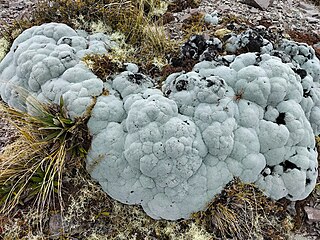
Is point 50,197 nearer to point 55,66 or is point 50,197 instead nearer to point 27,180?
point 27,180

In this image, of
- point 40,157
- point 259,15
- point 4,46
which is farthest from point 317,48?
point 4,46

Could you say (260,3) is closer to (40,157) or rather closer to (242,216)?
(242,216)

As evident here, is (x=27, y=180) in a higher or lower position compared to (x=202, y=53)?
lower

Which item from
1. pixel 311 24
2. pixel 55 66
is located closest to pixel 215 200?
pixel 55 66

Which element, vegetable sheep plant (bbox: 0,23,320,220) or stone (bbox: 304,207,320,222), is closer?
vegetable sheep plant (bbox: 0,23,320,220)

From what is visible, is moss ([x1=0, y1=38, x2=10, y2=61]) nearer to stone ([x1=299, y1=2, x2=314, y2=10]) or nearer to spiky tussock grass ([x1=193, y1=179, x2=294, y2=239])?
spiky tussock grass ([x1=193, y1=179, x2=294, y2=239])

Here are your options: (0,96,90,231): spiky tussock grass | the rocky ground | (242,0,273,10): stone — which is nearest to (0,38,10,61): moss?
the rocky ground
